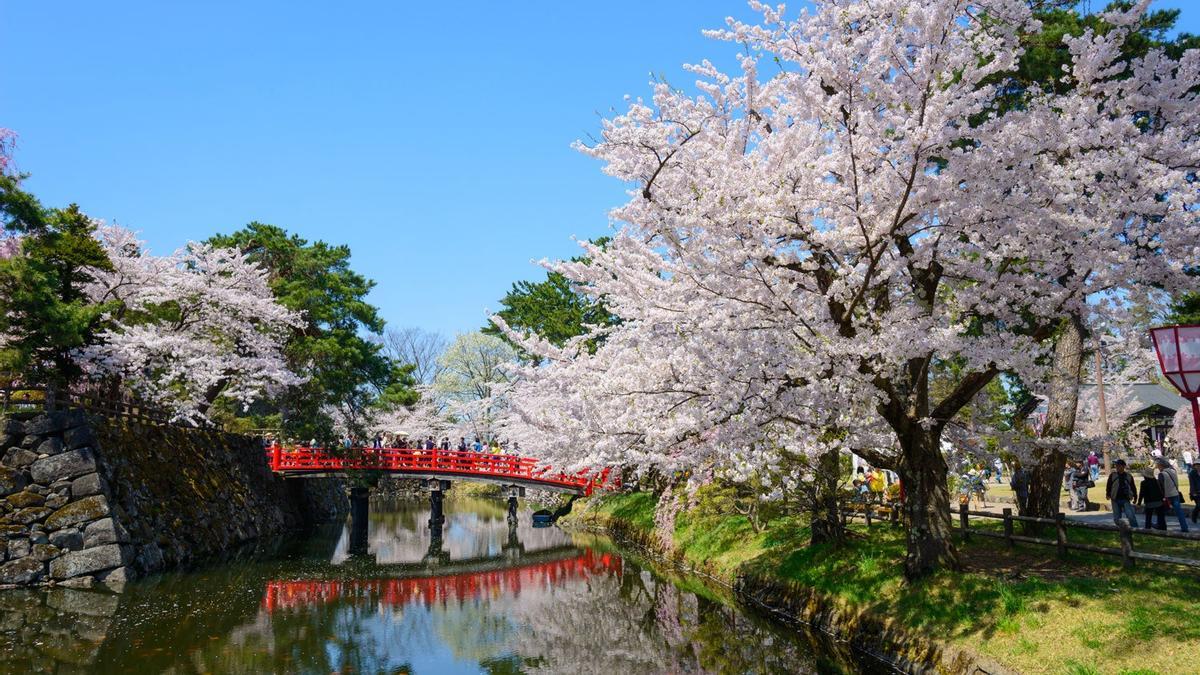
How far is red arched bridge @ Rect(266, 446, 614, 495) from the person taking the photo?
30625 millimetres

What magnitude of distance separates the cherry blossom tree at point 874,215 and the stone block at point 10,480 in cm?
1425

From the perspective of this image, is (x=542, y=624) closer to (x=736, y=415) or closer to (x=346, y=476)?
(x=736, y=415)

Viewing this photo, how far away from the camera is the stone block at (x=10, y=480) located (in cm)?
1703

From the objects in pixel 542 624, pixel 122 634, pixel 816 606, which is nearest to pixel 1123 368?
pixel 816 606

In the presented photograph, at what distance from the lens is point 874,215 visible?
9.23m

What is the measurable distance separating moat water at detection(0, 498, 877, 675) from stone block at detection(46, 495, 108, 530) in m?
1.56

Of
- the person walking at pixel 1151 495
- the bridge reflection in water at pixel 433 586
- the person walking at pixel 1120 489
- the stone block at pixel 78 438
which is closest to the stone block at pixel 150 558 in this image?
the stone block at pixel 78 438

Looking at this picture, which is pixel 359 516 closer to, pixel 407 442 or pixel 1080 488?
pixel 407 442

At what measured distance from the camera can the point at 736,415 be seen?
10.0 m

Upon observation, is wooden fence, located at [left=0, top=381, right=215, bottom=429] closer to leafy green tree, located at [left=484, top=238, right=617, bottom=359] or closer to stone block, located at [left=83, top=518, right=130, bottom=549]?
stone block, located at [left=83, top=518, right=130, bottom=549]

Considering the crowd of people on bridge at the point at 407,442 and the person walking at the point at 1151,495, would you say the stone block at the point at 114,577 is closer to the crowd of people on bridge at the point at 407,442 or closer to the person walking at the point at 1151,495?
the crowd of people on bridge at the point at 407,442

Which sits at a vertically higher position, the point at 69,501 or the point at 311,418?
the point at 311,418

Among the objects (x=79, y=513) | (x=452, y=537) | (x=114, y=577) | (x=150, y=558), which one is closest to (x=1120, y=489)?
(x=114, y=577)

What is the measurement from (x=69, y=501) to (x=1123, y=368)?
4284 cm
